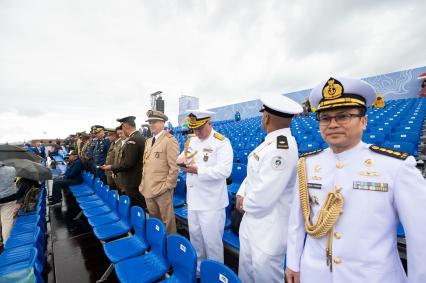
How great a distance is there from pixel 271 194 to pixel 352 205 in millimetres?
484

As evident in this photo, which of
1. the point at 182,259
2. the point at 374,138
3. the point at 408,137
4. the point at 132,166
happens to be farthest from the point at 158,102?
the point at 182,259

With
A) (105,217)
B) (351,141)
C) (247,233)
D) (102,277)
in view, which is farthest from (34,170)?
(351,141)

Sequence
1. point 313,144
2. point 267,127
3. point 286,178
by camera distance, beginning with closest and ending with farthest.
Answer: point 286,178 < point 267,127 < point 313,144

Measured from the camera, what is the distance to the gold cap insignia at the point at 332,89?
109 centimetres

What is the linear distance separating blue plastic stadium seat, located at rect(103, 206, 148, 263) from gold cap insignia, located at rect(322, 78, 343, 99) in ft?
8.12

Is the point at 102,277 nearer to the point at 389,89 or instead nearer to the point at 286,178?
the point at 286,178

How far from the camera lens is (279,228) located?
1506 millimetres

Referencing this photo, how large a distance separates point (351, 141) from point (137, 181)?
3345 millimetres

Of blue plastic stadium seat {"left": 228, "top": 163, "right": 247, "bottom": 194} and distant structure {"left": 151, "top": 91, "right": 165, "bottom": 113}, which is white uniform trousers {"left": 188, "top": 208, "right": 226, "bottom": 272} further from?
distant structure {"left": 151, "top": 91, "right": 165, "bottom": 113}

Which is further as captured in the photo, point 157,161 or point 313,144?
point 313,144

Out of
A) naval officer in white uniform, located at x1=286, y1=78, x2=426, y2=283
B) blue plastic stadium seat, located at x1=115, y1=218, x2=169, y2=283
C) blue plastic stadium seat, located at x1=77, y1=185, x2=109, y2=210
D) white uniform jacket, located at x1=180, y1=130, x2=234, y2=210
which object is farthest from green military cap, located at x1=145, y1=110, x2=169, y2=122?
naval officer in white uniform, located at x1=286, y1=78, x2=426, y2=283

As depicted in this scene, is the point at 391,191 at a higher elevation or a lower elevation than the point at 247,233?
higher

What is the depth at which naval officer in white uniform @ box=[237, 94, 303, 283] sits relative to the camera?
4.65ft

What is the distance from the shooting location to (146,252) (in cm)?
265
